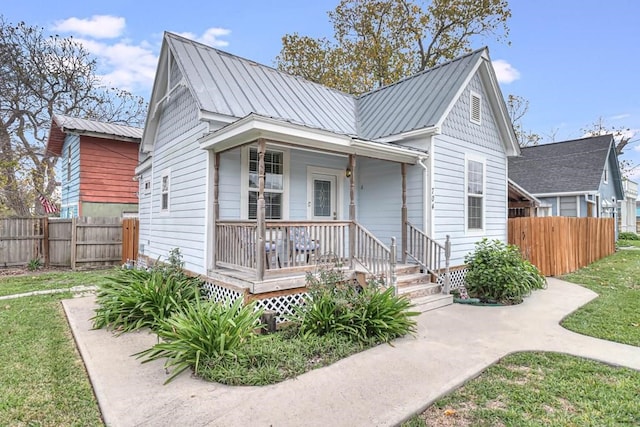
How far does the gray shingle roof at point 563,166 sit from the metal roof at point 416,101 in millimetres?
11278

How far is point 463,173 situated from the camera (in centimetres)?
891

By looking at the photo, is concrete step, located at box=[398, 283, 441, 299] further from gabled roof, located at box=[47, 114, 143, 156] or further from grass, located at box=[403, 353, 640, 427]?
gabled roof, located at box=[47, 114, 143, 156]

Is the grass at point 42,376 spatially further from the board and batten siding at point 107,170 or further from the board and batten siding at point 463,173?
the board and batten siding at point 107,170

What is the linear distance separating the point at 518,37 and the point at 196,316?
70.2 feet

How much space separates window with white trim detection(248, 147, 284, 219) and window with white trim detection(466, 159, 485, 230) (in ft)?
15.4

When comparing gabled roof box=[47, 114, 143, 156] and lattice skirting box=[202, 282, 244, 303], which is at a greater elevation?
gabled roof box=[47, 114, 143, 156]

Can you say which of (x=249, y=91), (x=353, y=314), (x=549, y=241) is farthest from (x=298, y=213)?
Result: (x=549, y=241)

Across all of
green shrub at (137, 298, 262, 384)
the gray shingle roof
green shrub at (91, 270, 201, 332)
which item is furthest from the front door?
the gray shingle roof

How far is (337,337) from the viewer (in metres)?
4.87

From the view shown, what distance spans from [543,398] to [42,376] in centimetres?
514

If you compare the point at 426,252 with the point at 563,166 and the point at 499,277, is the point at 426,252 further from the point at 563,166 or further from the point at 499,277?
the point at 563,166

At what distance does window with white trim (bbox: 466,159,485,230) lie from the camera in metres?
9.16

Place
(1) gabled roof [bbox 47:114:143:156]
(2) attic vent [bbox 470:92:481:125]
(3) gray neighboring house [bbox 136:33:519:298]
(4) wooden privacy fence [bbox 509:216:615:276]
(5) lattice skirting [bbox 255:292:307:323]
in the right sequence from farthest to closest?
(1) gabled roof [bbox 47:114:143:156] < (4) wooden privacy fence [bbox 509:216:615:276] < (2) attic vent [bbox 470:92:481:125] < (3) gray neighboring house [bbox 136:33:519:298] < (5) lattice skirting [bbox 255:292:307:323]

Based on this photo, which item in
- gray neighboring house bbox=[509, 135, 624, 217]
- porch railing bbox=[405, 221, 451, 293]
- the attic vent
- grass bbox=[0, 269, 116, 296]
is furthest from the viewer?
gray neighboring house bbox=[509, 135, 624, 217]
